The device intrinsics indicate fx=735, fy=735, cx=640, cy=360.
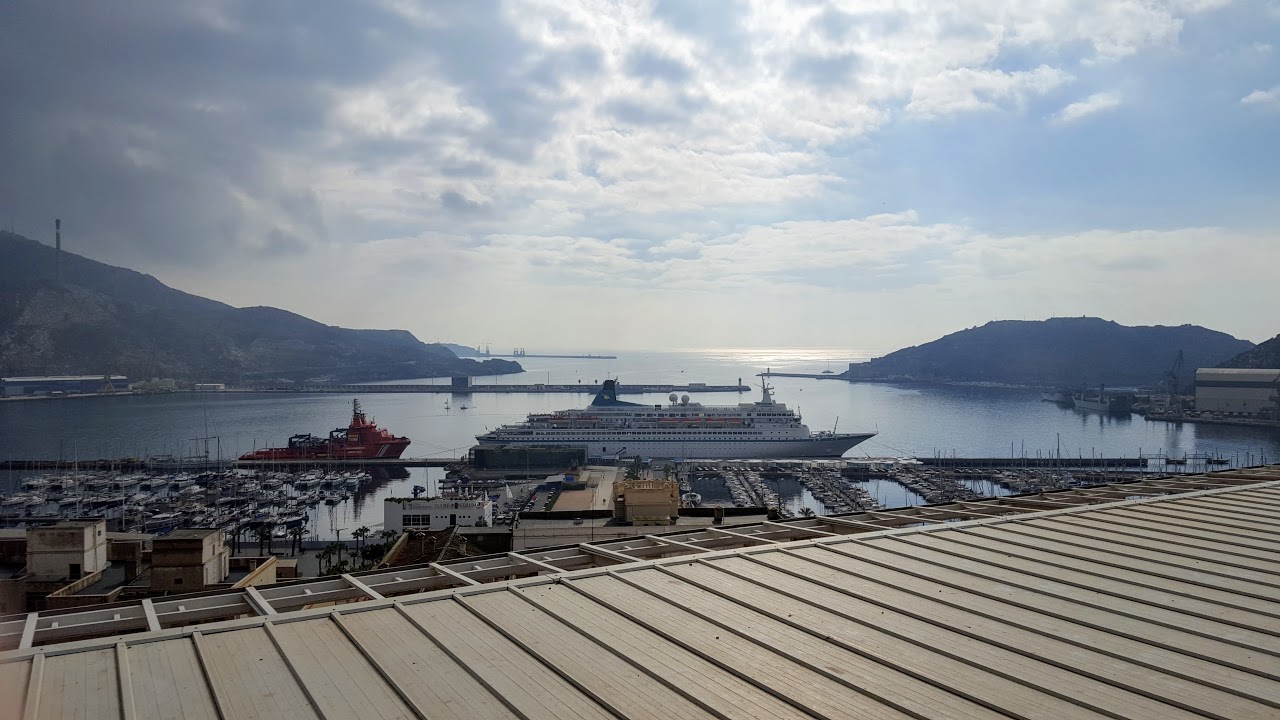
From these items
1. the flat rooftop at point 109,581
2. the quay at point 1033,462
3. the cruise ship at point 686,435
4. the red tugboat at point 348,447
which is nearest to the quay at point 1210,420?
the quay at point 1033,462

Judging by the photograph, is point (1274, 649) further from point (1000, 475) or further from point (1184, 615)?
point (1000, 475)

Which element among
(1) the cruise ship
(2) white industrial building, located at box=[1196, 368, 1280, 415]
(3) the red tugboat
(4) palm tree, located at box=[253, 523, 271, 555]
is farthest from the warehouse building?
(2) white industrial building, located at box=[1196, 368, 1280, 415]

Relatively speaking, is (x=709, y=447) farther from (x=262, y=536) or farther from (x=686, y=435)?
(x=262, y=536)

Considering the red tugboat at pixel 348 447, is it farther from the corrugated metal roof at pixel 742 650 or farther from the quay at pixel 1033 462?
the corrugated metal roof at pixel 742 650

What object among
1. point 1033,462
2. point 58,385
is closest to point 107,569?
point 1033,462

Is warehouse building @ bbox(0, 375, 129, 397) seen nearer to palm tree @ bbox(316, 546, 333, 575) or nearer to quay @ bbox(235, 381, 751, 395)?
quay @ bbox(235, 381, 751, 395)
